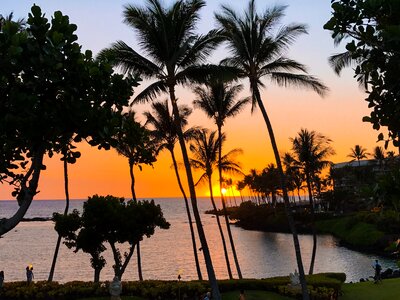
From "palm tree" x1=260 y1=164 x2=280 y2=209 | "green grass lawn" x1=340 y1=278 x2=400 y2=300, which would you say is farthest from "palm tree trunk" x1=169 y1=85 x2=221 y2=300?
"palm tree" x1=260 y1=164 x2=280 y2=209

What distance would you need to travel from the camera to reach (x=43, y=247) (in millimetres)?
92500

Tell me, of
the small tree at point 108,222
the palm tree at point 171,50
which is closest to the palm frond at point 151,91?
the palm tree at point 171,50

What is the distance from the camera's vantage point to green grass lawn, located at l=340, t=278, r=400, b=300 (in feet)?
81.3

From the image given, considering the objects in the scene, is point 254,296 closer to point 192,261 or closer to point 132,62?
point 132,62

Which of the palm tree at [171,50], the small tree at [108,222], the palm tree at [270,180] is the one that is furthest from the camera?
the palm tree at [270,180]

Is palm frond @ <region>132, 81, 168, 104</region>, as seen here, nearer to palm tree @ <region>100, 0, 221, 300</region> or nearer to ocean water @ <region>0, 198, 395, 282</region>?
palm tree @ <region>100, 0, 221, 300</region>

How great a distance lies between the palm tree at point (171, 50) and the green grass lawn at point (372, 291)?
30.6 feet

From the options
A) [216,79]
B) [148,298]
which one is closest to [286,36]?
[216,79]

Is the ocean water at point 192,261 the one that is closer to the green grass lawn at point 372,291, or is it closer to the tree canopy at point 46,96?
the green grass lawn at point 372,291

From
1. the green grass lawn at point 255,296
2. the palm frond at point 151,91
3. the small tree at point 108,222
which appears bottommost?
the green grass lawn at point 255,296

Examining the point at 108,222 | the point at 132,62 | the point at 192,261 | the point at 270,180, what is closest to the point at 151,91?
the point at 132,62

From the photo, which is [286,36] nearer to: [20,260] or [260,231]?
[20,260]

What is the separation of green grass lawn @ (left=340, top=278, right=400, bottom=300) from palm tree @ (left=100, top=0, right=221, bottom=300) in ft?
30.6

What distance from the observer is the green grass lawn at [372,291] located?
81.3 ft
